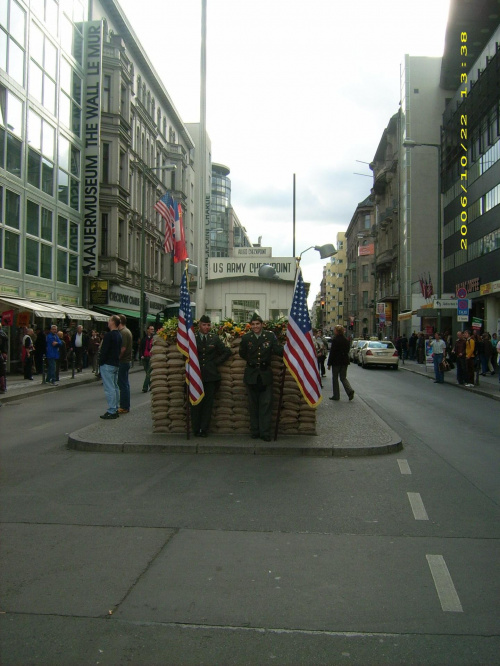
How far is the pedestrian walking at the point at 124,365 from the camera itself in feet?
40.1

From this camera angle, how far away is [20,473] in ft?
24.9

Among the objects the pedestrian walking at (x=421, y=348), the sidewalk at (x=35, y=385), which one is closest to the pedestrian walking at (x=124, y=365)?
the sidewalk at (x=35, y=385)

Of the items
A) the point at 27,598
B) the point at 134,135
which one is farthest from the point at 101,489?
the point at 134,135

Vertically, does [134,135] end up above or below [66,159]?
above

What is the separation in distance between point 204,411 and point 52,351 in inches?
467

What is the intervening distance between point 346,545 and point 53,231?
2760 centimetres

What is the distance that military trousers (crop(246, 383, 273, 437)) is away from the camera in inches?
370

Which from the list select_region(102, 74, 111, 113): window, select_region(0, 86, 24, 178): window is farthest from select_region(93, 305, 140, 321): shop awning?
select_region(102, 74, 111, 113): window

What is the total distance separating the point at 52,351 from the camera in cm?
2033

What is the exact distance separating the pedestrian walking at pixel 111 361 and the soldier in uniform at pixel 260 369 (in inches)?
126

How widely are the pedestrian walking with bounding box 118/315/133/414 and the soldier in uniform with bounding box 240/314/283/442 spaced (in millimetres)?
3415

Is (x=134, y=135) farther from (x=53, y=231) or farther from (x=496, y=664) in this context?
(x=496, y=664)

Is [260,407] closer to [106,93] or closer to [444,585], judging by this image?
[444,585]
